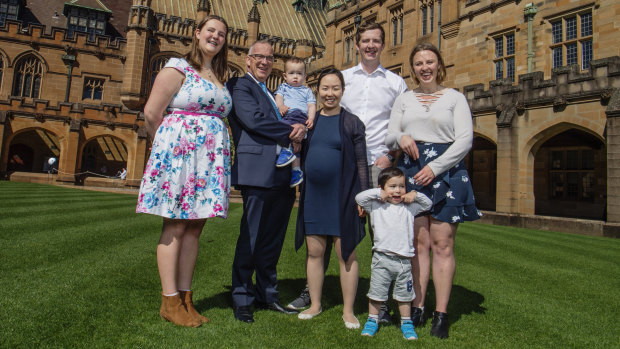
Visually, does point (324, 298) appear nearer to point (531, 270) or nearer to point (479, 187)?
point (531, 270)

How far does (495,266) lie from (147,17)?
103 ft

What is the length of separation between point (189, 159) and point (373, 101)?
177 cm

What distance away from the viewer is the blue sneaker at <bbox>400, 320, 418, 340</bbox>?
8.95 feet

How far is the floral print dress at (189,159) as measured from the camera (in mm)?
2729

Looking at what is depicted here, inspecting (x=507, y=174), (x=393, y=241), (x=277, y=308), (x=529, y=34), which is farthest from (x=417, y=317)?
(x=529, y=34)

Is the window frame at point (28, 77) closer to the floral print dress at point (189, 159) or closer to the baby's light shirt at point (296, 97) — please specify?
the baby's light shirt at point (296, 97)

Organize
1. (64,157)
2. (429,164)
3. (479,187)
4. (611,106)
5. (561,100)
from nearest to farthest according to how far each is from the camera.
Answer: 1. (429,164)
2. (611,106)
3. (561,100)
4. (479,187)
5. (64,157)

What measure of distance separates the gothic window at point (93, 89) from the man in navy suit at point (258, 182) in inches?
1245

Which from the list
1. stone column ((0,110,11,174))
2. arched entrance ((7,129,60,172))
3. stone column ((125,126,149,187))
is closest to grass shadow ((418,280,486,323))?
stone column ((125,126,149,187))

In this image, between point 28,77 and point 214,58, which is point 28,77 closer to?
point 28,77

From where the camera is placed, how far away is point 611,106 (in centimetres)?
1131

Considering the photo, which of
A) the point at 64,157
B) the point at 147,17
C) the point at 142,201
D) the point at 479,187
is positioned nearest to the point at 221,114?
the point at 142,201

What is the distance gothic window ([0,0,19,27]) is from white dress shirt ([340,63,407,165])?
36.7 metres

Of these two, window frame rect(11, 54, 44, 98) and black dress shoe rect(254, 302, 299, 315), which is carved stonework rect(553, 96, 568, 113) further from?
window frame rect(11, 54, 44, 98)
